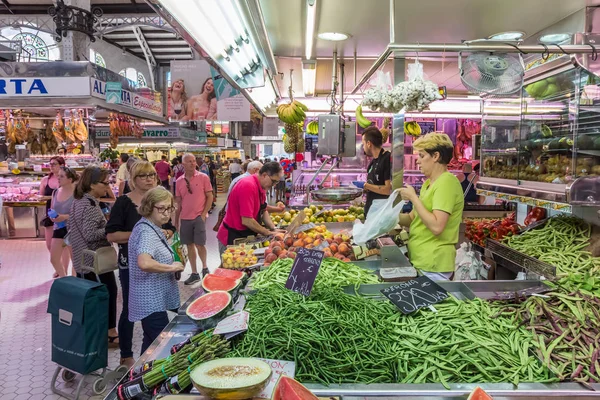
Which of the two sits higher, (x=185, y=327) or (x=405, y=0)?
(x=405, y=0)

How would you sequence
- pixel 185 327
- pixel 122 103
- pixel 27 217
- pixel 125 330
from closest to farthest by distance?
pixel 185 327 < pixel 125 330 < pixel 122 103 < pixel 27 217

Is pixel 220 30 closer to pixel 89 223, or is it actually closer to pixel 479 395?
pixel 89 223

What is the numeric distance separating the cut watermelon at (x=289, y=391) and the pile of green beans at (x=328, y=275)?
1.04 m

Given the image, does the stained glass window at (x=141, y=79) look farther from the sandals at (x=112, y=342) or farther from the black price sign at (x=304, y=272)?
the black price sign at (x=304, y=272)

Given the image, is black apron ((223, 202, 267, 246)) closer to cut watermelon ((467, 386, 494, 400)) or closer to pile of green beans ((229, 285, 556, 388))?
pile of green beans ((229, 285, 556, 388))

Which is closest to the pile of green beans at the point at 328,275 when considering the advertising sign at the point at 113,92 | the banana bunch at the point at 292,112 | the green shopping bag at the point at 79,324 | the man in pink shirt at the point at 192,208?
the green shopping bag at the point at 79,324

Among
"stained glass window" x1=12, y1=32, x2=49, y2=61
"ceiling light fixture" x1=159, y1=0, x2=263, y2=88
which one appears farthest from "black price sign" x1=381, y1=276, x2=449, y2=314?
"stained glass window" x1=12, y1=32, x2=49, y2=61

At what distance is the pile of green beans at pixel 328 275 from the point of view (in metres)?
2.81

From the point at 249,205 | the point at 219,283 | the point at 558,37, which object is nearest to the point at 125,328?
the point at 219,283

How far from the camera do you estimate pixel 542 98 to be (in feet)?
16.3

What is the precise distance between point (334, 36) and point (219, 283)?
4.62m

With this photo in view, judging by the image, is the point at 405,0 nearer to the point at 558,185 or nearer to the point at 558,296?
the point at 558,185

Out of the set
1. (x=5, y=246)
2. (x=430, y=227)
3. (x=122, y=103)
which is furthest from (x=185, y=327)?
(x=5, y=246)

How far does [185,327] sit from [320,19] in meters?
4.41
